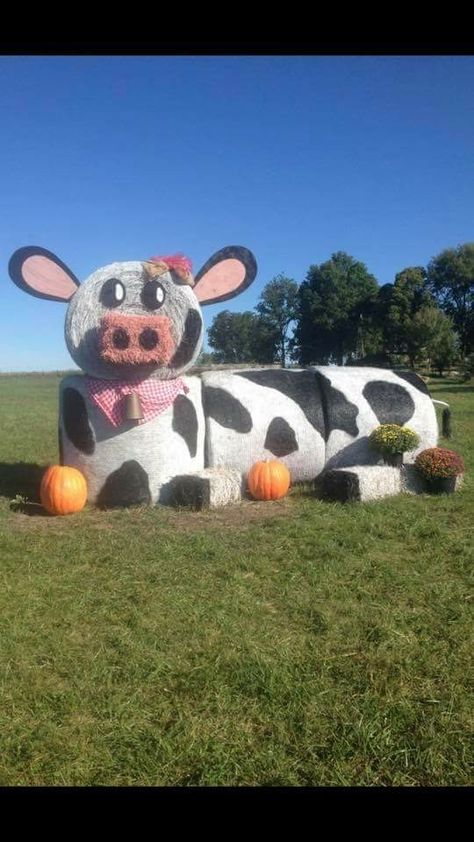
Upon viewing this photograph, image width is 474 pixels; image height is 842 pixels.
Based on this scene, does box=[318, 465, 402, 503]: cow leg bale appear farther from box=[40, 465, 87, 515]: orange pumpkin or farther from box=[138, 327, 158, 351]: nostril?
box=[40, 465, 87, 515]: orange pumpkin

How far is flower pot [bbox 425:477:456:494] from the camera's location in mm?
6676

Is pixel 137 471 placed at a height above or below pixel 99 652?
above

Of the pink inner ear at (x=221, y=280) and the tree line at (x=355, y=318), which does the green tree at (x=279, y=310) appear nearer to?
the tree line at (x=355, y=318)

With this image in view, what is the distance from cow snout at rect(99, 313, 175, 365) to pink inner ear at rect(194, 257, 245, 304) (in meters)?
1.08

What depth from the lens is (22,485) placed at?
24.7 ft

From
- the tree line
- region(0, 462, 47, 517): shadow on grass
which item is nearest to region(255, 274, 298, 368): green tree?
the tree line

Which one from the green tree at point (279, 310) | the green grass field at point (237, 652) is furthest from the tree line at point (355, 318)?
the green grass field at point (237, 652)

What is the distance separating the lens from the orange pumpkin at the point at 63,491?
5.93m

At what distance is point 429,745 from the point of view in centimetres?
232

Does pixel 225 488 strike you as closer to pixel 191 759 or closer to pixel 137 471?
pixel 137 471

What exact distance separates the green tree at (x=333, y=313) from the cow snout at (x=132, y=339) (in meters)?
36.8

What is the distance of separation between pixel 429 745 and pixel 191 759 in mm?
933
